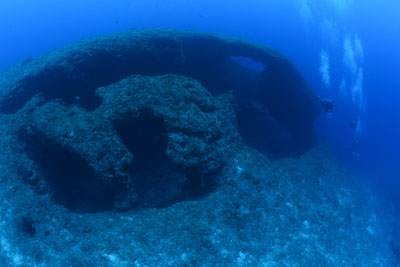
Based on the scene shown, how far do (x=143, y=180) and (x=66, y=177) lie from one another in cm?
192

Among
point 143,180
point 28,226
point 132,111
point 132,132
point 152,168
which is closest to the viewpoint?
point 28,226

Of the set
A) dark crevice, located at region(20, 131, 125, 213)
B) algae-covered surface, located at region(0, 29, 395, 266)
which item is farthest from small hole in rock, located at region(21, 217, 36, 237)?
dark crevice, located at region(20, 131, 125, 213)

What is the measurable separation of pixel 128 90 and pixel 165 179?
8.29 feet

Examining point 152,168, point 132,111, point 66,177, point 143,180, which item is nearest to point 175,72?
point 152,168

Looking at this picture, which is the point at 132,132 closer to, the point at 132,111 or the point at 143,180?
the point at 132,111

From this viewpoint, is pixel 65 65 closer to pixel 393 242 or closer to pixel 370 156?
pixel 393 242

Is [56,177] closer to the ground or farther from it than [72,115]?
closer to the ground

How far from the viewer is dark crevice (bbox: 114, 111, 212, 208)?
6840mm

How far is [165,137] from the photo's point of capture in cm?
697

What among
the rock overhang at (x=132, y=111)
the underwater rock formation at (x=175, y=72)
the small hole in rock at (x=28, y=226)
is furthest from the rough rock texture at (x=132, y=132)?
the underwater rock formation at (x=175, y=72)

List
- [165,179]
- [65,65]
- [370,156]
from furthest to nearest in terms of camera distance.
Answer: [370,156] < [65,65] < [165,179]

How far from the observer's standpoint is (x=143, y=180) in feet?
25.3

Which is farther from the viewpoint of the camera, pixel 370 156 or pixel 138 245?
pixel 370 156

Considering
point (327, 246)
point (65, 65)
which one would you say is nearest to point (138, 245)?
point (327, 246)
